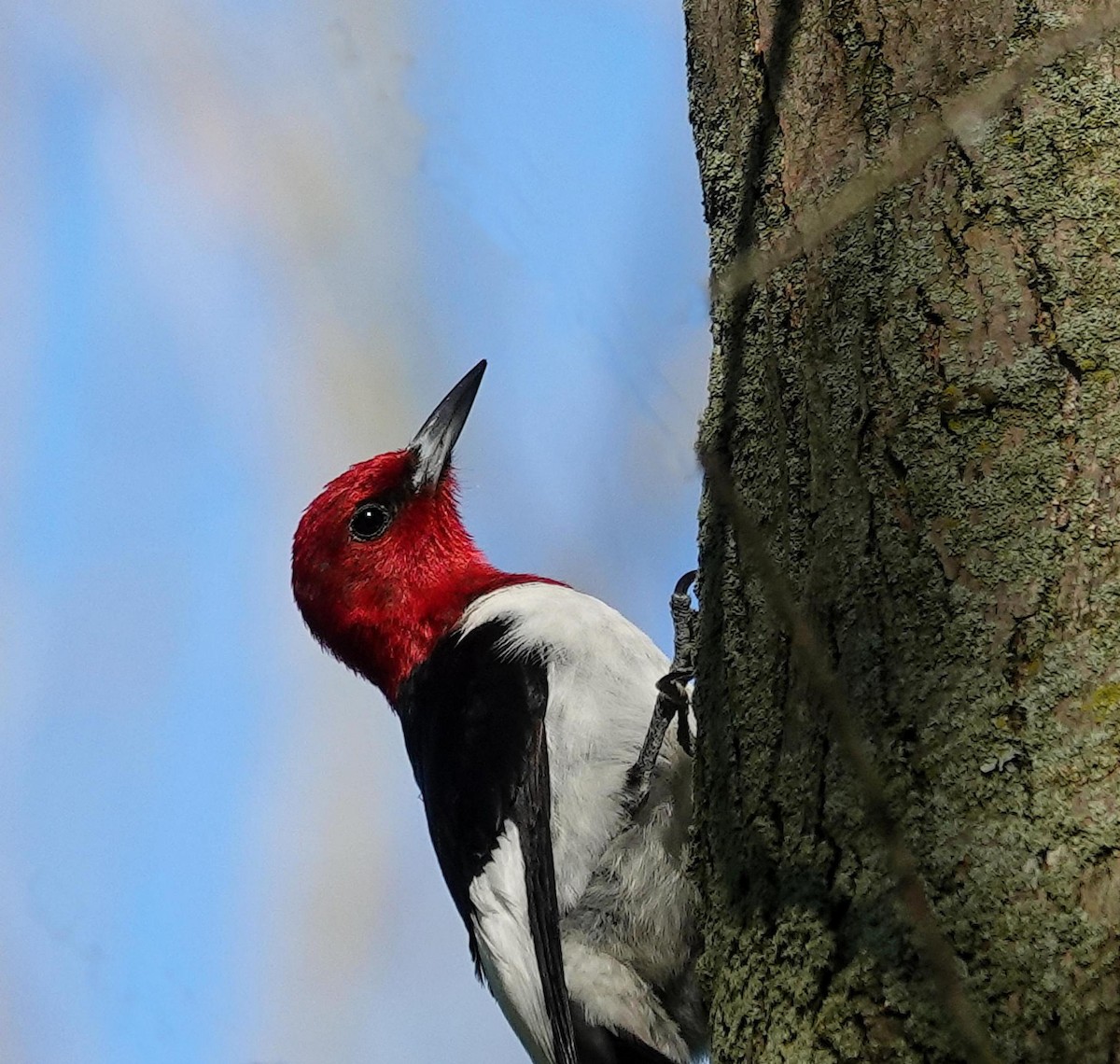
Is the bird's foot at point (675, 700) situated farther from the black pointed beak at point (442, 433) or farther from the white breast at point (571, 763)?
the black pointed beak at point (442, 433)

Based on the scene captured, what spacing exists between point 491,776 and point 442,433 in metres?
1.34

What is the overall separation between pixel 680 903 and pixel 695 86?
157cm

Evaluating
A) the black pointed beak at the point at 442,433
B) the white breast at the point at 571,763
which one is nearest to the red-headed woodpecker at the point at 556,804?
the white breast at the point at 571,763

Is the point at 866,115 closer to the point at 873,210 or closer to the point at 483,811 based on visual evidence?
the point at 873,210

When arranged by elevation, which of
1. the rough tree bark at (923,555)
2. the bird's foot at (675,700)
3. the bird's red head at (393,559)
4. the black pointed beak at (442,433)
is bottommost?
the rough tree bark at (923,555)

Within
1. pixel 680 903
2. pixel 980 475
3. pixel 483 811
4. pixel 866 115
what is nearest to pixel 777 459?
pixel 980 475

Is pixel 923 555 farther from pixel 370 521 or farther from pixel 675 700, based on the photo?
pixel 370 521

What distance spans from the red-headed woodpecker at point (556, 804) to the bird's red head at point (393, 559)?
0.02 m

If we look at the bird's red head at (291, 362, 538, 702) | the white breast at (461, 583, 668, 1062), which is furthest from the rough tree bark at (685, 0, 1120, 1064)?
the bird's red head at (291, 362, 538, 702)

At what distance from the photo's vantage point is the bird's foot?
276cm

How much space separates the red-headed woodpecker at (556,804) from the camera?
2834mm

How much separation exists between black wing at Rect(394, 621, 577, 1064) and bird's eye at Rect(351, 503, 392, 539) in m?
0.68

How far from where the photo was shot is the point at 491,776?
3141 mm

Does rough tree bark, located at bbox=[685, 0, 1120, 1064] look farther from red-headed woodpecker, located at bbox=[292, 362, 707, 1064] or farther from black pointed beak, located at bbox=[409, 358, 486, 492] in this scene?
black pointed beak, located at bbox=[409, 358, 486, 492]
